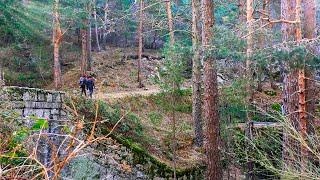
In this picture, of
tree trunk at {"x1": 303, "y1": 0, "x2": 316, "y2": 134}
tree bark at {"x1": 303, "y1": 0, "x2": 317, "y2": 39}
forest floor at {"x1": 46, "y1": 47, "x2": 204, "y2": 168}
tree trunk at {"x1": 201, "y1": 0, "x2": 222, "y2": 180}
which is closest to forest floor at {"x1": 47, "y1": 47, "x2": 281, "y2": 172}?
forest floor at {"x1": 46, "y1": 47, "x2": 204, "y2": 168}

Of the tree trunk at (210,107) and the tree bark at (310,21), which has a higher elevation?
the tree bark at (310,21)

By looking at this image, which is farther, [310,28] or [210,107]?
[310,28]

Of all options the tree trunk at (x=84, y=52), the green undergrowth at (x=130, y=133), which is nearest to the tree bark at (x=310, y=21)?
the green undergrowth at (x=130, y=133)

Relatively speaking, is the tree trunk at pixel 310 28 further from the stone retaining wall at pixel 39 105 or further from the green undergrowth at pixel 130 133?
the stone retaining wall at pixel 39 105

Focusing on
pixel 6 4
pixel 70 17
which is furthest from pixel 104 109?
pixel 70 17

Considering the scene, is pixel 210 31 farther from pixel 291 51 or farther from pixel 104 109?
pixel 104 109

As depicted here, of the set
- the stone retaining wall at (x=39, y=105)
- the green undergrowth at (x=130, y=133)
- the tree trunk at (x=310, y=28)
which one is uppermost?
the tree trunk at (x=310, y=28)

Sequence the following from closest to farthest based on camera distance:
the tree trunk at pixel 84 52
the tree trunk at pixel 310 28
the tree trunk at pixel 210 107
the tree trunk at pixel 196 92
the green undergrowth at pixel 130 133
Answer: the tree trunk at pixel 210 107, the tree trunk at pixel 310 28, the green undergrowth at pixel 130 133, the tree trunk at pixel 196 92, the tree trunk at pixel 84 52

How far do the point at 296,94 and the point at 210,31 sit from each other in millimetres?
2479

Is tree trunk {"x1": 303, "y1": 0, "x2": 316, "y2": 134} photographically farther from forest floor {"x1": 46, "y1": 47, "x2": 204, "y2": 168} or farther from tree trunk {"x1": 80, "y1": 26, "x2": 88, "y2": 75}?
tree trunk {"x1": 80, "y1": 26, "x2": 88, "y2": 75}

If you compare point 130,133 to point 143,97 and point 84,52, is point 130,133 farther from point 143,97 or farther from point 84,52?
point 84,52

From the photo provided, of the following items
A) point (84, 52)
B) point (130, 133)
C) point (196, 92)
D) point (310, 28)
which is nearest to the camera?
point (310, 28)

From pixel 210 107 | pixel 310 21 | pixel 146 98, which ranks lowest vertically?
pixel 146 98

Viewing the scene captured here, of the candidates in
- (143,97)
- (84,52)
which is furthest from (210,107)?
(84,52)
